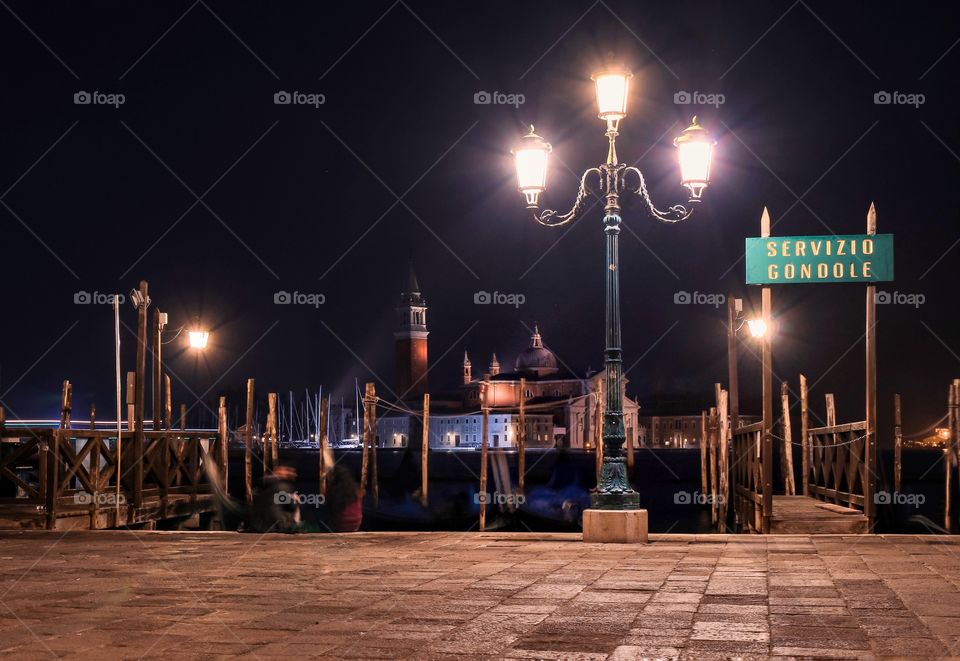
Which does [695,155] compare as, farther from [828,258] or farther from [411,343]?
[411,343]

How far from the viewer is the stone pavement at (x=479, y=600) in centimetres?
616

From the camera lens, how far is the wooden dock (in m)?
18.0

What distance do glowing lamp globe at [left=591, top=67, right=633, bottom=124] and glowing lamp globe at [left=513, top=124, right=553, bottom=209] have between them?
0.77 m

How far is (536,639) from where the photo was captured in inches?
249

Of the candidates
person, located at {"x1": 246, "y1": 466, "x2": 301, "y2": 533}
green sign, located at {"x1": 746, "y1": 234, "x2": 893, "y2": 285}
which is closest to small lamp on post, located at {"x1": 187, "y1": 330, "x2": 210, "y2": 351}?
person, located at {"x1": 246, "y1": 466, "x2": 301, "y2": 533}

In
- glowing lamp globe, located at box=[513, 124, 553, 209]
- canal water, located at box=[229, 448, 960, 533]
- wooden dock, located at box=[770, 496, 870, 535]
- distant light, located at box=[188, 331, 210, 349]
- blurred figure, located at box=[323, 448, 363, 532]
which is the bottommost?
canal water, located at box=[229, 448, 960, 533]

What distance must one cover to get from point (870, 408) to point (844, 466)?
3518 mm

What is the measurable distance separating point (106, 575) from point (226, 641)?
344cm

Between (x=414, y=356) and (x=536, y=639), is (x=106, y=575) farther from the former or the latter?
(x=414, y=356)

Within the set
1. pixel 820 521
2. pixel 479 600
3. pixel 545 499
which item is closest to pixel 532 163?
pixel 479 600

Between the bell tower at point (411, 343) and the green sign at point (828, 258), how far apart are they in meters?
105

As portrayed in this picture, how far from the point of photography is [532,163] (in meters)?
13.2

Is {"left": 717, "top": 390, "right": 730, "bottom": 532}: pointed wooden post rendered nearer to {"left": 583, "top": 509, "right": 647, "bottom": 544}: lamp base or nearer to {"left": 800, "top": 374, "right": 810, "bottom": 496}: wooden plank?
{"left": 800, "top": 374, "right": 810, "bottom": 496}: wooden plank

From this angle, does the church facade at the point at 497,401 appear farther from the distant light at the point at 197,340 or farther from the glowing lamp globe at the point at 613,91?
the glowing lamp globe at the point at 613,91
